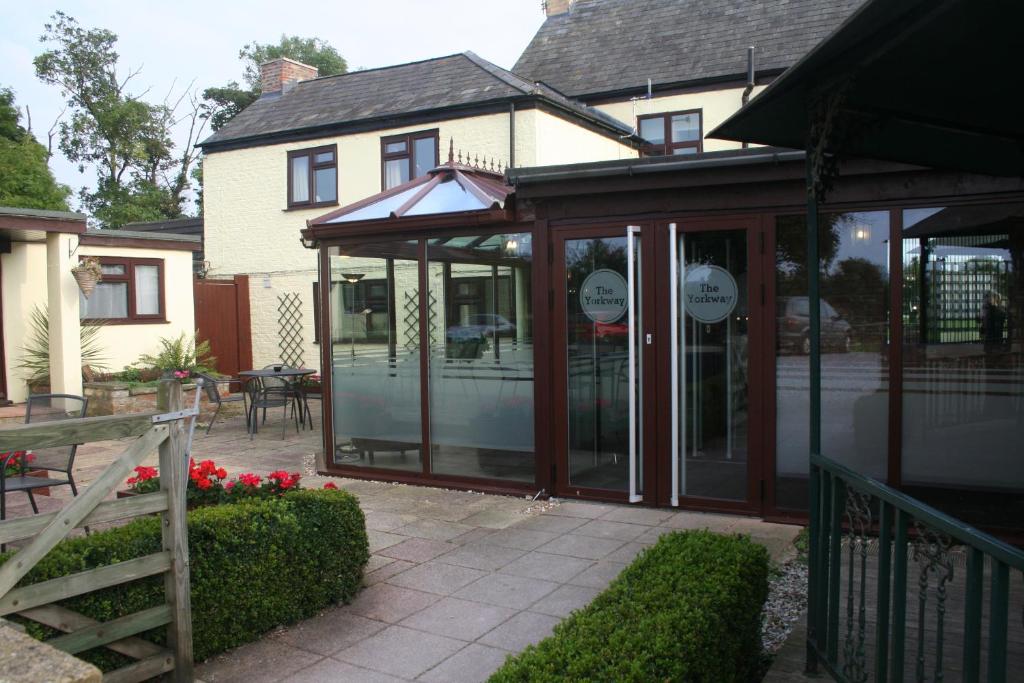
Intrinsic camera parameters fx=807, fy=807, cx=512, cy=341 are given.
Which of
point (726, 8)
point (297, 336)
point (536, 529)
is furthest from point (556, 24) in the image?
point (536, 529)

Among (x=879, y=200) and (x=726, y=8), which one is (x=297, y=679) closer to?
(x=879, y=200)

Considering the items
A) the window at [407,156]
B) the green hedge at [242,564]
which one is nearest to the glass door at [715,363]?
the green hedge at [242,564]

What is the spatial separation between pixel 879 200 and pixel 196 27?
40.1 meters

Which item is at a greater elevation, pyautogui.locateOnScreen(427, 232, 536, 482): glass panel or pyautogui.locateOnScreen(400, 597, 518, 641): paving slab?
pyautogui.locateOnScreen(427, 232, 536, 482): glass panel

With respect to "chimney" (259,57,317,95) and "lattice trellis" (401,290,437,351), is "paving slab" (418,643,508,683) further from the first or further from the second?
"chimney" (259,57,317,95)

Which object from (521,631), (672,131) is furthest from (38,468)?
(672,131)

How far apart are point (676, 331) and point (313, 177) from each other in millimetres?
11905

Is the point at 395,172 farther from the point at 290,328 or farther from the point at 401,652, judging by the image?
the point at 401,652

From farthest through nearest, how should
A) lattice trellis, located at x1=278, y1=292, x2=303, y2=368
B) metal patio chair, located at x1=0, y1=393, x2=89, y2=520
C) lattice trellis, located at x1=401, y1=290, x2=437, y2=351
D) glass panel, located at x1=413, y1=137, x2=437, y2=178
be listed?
Result: 1. lattice trellis, located at x1=278, y1=292, x2=303, y2=368
2. glass panel, located at x1=413, y1=137, x2=437, y2=178
3. lattice trellis, located at x1=401, y1=290, x2=437, y2=351
4. metal patio chair, located at x1=0, y1=393, x2=89, y2=520

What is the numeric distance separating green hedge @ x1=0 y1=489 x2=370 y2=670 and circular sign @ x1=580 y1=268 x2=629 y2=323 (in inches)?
110

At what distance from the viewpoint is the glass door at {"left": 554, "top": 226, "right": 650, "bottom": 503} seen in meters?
6.55

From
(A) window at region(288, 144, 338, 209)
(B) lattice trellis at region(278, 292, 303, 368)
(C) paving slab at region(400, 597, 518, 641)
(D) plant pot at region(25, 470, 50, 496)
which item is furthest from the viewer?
(B) lattice trellis at region(278, 292, 303, 368)

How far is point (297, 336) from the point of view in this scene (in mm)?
16562

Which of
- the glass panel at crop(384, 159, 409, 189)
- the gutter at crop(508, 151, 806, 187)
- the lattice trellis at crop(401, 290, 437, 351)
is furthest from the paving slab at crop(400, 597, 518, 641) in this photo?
the glass panel at crop(384, 159, 409, 189)
